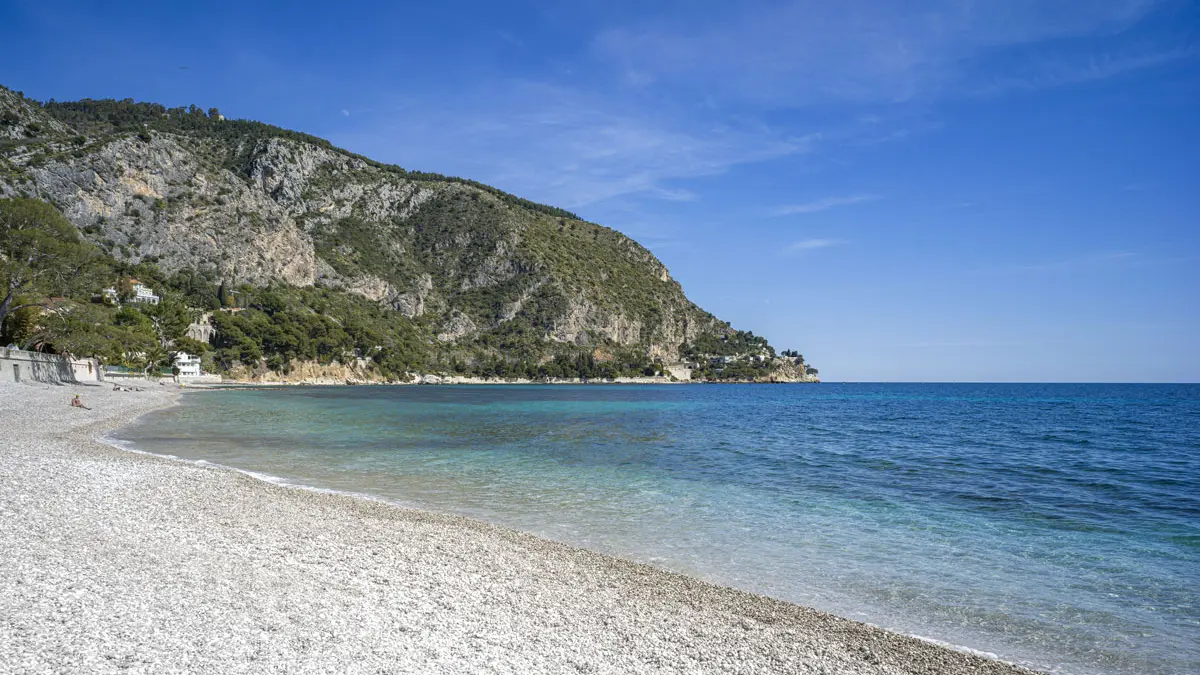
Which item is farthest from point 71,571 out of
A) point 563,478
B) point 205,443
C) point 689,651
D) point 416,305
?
point 416,305

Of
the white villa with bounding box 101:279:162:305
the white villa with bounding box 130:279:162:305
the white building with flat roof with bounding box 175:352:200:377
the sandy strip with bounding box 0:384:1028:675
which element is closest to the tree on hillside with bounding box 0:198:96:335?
the sandy strip with bounding box 0:384:1028:675

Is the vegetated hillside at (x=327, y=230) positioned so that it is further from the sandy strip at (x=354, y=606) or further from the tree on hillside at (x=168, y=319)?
the sandy strip at (x=354, y=606)

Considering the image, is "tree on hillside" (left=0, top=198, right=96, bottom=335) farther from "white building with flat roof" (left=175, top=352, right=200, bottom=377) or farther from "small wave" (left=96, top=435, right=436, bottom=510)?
"white building with flat roof" (left=175, top=352, right=200, bottom=377)

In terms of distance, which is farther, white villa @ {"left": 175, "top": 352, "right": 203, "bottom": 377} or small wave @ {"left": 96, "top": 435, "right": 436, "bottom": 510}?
white villa @ {"left": 175, "top": 352, "right": 203, "bottom": 377}

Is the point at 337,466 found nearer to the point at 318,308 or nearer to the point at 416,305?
the point at 318,308

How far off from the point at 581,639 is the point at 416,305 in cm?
16110

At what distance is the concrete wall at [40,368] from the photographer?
43938mm

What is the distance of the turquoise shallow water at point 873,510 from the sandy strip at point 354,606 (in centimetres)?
144

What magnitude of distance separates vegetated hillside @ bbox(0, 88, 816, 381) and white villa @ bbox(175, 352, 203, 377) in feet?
90.6

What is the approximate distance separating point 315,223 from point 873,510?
164 meters

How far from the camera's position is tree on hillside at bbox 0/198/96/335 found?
1713 inches

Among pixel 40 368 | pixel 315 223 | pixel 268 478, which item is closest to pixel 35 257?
pixel 40 368

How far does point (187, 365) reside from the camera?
9500 centimetres

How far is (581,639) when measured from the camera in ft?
20.4
